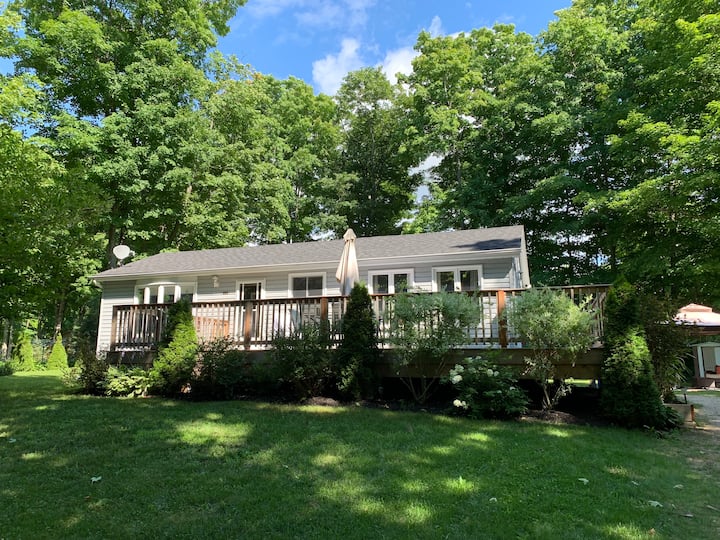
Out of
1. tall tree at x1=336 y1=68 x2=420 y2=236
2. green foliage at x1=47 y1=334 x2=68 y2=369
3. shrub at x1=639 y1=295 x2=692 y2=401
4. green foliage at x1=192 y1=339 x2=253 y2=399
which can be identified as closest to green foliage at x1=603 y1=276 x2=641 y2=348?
shrub at x1=639 y1=295 x2=692 y2=401

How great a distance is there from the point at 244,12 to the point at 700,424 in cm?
2791

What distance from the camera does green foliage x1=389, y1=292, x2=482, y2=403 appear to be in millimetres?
7457

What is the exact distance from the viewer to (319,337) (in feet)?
26.8

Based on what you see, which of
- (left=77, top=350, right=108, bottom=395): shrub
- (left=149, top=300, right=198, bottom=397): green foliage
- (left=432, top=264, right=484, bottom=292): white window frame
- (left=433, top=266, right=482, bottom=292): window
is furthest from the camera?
(left=433, top=266, right=482, bottom=292): window

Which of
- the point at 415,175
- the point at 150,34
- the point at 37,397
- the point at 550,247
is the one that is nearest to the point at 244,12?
the point at 150,34

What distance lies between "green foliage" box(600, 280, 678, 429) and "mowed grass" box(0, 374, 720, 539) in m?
0.36

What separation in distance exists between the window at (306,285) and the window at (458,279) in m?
3.51

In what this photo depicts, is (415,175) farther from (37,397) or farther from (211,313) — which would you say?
(37,397)

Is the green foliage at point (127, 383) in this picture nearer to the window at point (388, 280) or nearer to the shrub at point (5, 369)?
the window at point (388, 280)

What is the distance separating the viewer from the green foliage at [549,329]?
6812 mm

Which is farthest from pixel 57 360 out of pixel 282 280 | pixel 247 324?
pixel 247 324

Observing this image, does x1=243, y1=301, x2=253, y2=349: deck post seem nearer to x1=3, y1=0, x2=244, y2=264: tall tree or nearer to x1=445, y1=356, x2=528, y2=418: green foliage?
x1=445, y1=356, x2=528, y2=418: green foliage

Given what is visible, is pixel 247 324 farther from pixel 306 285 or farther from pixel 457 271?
pixel 457 271

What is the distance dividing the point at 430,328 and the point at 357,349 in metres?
→ 1.34
